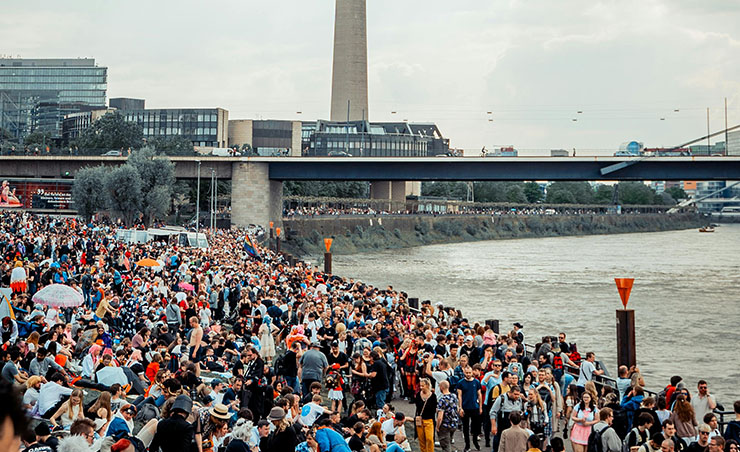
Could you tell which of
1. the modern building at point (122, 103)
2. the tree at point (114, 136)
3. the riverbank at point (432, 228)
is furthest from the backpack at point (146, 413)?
the modern building at point (122, 103)

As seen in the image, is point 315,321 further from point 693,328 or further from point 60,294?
point 693,328

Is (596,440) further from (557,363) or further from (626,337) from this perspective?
(626,337)

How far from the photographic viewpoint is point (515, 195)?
184 meters

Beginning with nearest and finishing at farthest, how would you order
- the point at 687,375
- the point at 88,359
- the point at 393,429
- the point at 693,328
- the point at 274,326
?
the point at 393,429 → the point at 88,359 → the point at 274,326 → the point at 687,375 → the point at 693,328

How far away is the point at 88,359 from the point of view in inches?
508

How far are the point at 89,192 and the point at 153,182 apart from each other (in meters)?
5.38

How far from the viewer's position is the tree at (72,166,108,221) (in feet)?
227

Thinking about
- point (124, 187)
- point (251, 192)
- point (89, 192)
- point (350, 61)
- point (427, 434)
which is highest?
point (350, 61)

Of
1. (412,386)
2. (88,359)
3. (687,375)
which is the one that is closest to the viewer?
(88,359)

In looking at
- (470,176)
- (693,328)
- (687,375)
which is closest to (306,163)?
(470,176)

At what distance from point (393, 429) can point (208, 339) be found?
247 inches

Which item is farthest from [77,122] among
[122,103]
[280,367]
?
[280,367]

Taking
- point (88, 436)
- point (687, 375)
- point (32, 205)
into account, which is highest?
point (32, 205)

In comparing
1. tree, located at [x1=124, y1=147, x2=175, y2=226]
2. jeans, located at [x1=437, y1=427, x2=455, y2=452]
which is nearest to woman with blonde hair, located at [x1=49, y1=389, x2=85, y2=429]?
jeans, located at [x1=437, y1=427, x2=455, y2=452]
